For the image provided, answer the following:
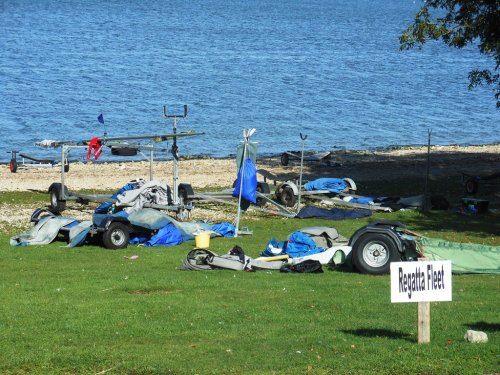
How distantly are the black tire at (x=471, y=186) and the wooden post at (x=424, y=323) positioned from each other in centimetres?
1913

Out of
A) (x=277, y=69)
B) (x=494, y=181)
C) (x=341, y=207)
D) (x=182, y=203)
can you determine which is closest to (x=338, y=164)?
(x=494, y=181)

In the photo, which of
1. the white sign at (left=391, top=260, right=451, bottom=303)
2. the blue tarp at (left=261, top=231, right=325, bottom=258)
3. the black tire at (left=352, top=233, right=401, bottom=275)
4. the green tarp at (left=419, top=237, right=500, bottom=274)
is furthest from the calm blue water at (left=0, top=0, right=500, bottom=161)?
the white sign at (left=391, top=260, right=451, bottom=303)

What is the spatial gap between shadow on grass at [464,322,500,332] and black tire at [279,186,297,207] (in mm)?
14777

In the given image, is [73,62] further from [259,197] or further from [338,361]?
[338,361]

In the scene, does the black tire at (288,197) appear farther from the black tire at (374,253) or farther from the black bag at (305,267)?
the black tire at (374,253)

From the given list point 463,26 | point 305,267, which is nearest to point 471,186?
point 463,26

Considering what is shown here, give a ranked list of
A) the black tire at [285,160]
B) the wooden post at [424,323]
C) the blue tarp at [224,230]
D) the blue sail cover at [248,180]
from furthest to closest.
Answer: the black tire at [285,160] → the blue sail cover at [248,180] → the blue tarp at [224,230] → the wooden post at [424,323]

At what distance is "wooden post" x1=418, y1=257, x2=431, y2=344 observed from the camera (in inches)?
431

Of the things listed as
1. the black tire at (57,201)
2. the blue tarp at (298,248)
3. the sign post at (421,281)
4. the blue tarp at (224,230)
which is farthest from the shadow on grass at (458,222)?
the sign post at (421,281)

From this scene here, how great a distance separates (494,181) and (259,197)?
906cm

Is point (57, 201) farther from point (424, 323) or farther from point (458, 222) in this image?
point (424, 323)

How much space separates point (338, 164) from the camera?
38062 mm

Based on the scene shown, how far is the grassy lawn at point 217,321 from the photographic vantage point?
35.1 ft

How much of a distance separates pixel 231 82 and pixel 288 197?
49.5 m
